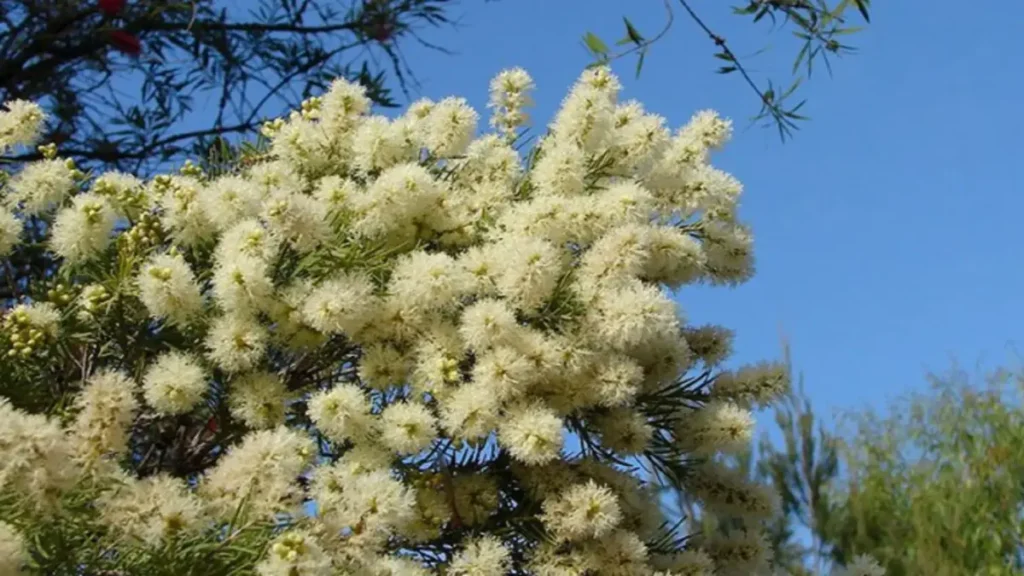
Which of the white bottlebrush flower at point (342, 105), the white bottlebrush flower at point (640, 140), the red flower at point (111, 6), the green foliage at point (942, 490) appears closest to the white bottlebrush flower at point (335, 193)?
the white bottlebrush flower at point (342, 105)

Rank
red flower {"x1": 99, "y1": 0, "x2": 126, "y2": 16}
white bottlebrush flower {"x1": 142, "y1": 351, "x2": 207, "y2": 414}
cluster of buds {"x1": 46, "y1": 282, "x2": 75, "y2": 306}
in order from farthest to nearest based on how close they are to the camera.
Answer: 1. red flower {"x1": 99, "y1": 0, "x2": 126, "y2": 16}
2. cluster of buds {"x1": 46, "y1": 282, "x2": 75, "y2": 306}
3. white bottlebrush flower {"x1": 142, "y1": 351, "x2": 207, "y2": 414}

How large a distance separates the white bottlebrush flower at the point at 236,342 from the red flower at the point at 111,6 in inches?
55.3

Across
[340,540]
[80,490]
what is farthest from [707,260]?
[80,490]

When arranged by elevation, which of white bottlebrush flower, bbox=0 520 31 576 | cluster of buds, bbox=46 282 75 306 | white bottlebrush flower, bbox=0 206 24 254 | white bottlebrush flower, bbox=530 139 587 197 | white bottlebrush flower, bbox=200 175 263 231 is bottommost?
white bottlebrush flower, bbox=0 520 31 576

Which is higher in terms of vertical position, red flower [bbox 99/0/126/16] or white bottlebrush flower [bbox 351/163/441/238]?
red flower [bbox 99/0/126/16]

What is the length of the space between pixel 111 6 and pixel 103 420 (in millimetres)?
1587

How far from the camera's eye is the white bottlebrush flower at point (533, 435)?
1350mm

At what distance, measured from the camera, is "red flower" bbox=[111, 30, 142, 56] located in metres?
2.67

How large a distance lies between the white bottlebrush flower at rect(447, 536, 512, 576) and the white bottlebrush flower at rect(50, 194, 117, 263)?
515 mm

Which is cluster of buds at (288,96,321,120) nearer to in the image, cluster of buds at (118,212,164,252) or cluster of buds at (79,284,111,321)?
cluster of buds at (118,212,164,252)

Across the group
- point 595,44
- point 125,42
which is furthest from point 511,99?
point 125,42

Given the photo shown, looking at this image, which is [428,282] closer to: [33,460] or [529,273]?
[529,273]

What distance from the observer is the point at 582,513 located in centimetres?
139

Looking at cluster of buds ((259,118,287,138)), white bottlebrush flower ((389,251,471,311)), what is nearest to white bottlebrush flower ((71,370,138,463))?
white bottlebrush flower ((389,251,471,311))
